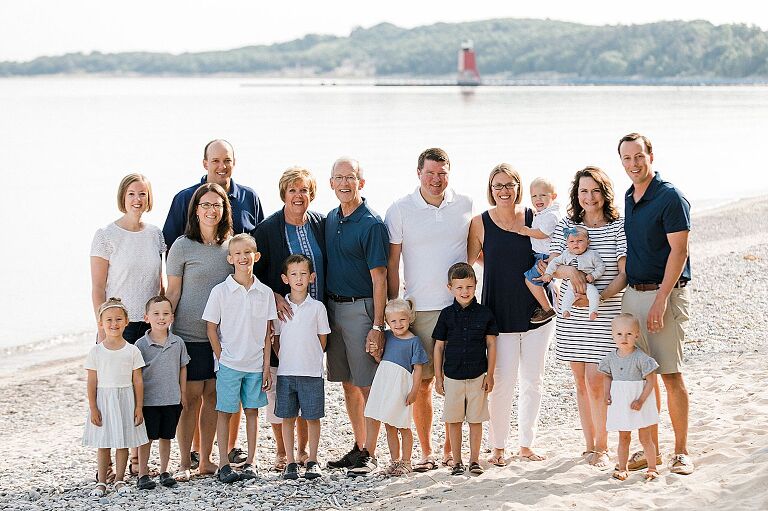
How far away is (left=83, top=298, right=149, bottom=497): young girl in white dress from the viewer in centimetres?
586

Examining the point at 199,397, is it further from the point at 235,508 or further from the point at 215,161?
the point at 215,161

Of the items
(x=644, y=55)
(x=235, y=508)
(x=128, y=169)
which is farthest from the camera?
(x=644, y=55)

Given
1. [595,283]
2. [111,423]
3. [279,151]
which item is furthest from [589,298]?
[279,151]

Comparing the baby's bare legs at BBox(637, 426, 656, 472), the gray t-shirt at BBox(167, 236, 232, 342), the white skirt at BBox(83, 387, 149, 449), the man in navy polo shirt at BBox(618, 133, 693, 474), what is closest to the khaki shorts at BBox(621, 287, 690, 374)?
the man in navy polo shirt at BBox(618, 133, 693, 474)

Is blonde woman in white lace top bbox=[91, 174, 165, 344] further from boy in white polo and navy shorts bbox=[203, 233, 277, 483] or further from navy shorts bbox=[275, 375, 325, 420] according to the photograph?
navy shorts bbox=[275, 375, 325, 420]

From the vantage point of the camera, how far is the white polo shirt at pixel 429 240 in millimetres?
6133

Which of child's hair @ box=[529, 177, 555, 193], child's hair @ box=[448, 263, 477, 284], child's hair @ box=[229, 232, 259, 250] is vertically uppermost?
child's hair @ box=[529, 177, 555, 193]

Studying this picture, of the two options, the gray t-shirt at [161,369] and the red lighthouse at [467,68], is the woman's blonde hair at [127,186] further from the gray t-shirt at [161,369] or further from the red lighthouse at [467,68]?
the red lighthouse at [467,68]

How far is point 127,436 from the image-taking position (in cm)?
592

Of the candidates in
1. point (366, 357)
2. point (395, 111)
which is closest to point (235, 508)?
point (366, 357)

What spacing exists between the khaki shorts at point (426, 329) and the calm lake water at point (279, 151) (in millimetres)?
8181

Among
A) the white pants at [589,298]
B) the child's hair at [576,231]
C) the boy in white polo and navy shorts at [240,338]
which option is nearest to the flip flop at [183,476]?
the boy in white polo and navy shorts at [240,338]

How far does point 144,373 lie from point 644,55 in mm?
127728

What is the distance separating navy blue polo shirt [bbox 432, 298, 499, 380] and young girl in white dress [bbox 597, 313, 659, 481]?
29.2 inches
